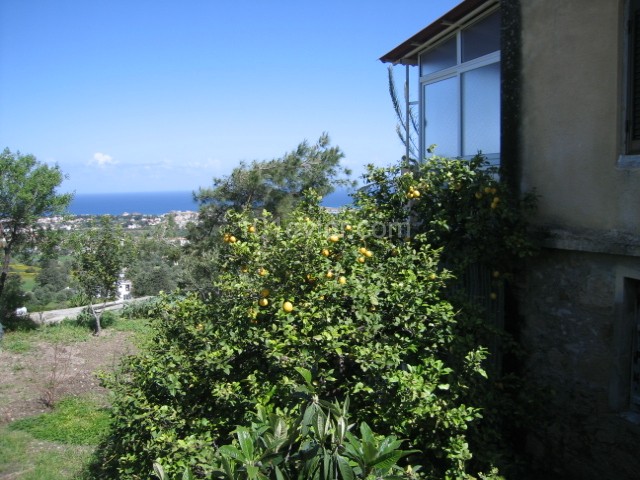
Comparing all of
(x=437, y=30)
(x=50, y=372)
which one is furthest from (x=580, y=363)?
(x=50, y=372)

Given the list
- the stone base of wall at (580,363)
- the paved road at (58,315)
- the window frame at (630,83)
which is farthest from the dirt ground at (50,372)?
the window frame at (630,83)

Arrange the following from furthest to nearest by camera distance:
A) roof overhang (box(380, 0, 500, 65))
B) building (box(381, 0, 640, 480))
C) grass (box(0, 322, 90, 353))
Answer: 1. grass (box(0, 322, 90, 353))
2. roof overhang (box(380, 0, 500, 65))
3. building (box(381, 0, 640, 480))

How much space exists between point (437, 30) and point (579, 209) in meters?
3.43

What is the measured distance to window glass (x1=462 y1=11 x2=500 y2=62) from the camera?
6434mm

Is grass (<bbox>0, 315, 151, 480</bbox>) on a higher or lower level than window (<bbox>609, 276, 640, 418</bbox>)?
lower

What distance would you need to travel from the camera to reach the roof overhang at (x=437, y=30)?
20.9 ft

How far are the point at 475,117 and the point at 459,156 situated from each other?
0.57 metres

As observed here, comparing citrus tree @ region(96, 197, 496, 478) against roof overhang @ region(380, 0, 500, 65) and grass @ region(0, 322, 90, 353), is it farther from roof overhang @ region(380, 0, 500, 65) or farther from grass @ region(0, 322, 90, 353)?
grass @ region(0, 322, 90, 353)

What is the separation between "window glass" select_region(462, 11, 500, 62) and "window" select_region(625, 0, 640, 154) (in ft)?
6.44

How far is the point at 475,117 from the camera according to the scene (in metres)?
6.78

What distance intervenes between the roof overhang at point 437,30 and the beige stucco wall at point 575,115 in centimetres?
100

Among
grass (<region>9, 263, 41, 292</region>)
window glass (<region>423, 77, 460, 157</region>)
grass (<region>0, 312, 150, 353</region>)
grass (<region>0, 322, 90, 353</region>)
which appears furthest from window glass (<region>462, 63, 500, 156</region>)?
grass (<region>9, 263, 41, 292</region>)

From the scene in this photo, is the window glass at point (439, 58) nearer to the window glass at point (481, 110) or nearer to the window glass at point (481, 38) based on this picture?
the window glass at point (481, 38)

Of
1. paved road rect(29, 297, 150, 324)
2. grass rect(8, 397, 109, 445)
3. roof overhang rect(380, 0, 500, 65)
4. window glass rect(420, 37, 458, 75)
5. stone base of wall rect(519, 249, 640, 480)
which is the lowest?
paved road rect(29, 297, 150, 324)
